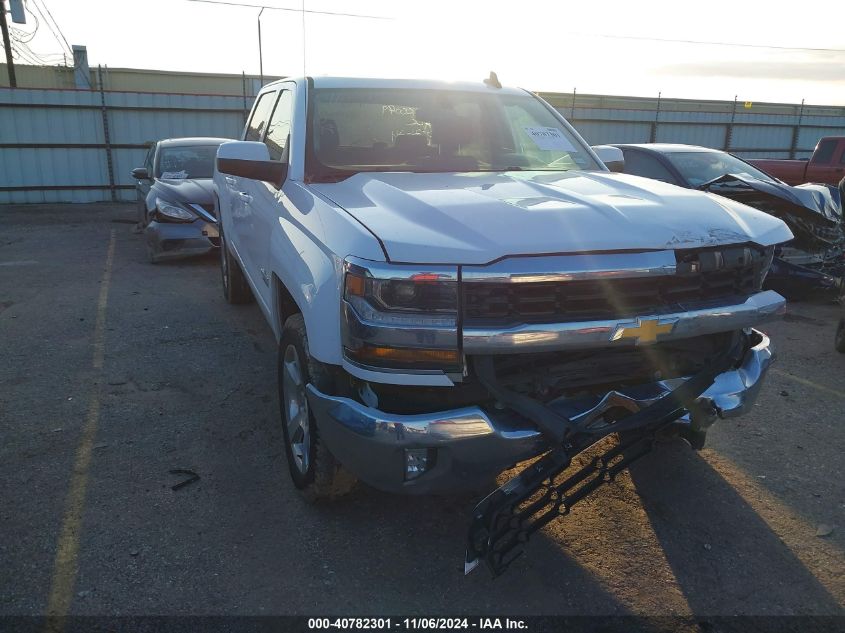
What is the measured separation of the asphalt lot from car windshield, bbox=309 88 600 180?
165 centimetres

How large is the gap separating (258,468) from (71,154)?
51.4 feet

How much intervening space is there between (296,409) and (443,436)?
1.08 meters

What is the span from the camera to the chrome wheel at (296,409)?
2.87m

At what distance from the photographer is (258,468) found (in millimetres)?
3367

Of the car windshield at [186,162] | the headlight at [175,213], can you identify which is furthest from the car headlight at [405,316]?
the car windshield at [186,162]

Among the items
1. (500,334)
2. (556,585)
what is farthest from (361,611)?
(500,334)

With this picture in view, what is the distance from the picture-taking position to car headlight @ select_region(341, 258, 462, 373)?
7.14ft

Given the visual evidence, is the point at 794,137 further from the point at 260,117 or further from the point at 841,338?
the point at 260,117

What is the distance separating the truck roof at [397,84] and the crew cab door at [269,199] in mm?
223

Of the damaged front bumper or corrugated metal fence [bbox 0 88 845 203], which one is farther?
corrugated metal fence [bbox 0 88 845 203]

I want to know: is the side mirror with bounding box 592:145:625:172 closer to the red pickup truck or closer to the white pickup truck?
the white pickup truck

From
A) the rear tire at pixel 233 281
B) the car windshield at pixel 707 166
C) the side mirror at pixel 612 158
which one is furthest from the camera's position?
the car windshield at pixel 707 166

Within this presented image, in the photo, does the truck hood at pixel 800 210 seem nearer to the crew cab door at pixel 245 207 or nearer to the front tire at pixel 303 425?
the crew cab door at pixel 245 207

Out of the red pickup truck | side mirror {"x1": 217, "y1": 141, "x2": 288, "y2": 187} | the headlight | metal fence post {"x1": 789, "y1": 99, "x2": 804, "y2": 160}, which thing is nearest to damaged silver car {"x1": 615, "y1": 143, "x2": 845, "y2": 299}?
side mirror {"x1": 217, "y1": 141, "x2": 288, "y2": 187}
